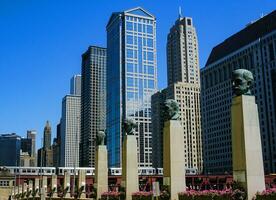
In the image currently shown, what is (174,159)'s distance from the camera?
30938 mm

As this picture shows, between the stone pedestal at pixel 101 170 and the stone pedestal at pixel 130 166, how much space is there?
6961mm

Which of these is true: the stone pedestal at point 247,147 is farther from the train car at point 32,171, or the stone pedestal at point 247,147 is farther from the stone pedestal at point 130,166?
the train car at point 32,171

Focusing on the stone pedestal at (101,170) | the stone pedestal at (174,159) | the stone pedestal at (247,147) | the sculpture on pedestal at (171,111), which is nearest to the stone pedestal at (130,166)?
the stone pedestal at (174,159)

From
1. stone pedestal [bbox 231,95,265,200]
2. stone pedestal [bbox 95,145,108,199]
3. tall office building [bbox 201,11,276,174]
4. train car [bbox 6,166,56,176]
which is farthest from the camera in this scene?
tall office building [bbox 201,11,276,174]

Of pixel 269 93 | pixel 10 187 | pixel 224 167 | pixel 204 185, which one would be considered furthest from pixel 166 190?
pixel 224 167

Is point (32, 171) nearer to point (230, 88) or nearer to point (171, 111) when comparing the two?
point (171, 111)

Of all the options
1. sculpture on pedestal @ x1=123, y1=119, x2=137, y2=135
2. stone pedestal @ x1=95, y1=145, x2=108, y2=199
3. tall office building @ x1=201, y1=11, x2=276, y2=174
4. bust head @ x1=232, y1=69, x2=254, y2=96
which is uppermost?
tall office building @ x1=201, y1=11, x2=276, y2=174

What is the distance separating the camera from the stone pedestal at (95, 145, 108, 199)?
146 ft

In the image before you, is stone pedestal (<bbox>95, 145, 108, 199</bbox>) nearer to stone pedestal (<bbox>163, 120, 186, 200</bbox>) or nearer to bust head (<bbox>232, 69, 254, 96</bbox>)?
stone pedestal (<bbox>163, 120, 186, 200</bbox>)

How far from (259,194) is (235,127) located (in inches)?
162

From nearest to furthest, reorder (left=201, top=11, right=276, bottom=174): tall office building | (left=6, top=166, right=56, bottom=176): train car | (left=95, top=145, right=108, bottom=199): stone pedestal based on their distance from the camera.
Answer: (left=95, top=145, right=108, bottom=199): stone pedestal → (left=6, top=166, right=56, bottom=176): train car → (left=201, top=11, right=276, bottom=174): tall office building

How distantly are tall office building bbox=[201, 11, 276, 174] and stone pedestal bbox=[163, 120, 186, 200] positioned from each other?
122 meters

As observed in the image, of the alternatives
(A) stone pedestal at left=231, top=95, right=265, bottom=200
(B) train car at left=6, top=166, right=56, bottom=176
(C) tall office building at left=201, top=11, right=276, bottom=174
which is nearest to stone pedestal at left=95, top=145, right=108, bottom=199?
(A) stone pedestal at left=231, top=95, right=265, bottom=200

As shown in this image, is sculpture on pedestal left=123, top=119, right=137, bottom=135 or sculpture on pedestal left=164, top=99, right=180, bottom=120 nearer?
sculpture on pedestal left=164, top=99, right=180, bottom=120
